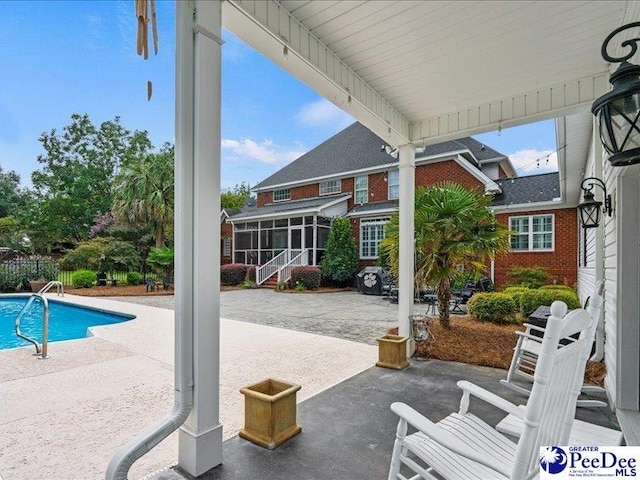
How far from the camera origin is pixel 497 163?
52.2 ft

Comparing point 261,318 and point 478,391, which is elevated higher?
point 478,391

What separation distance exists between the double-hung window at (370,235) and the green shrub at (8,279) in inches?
558

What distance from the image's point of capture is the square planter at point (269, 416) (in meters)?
2.69

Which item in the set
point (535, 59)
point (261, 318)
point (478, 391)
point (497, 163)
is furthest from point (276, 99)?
point (478, 391)

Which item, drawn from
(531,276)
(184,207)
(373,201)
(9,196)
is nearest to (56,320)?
(184,207)

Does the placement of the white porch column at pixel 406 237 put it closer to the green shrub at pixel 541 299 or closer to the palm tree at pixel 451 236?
the palm tree at pixel 451 236

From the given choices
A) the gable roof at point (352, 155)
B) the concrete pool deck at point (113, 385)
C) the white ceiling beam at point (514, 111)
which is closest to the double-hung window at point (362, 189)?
the gable roof at point (352, 155)

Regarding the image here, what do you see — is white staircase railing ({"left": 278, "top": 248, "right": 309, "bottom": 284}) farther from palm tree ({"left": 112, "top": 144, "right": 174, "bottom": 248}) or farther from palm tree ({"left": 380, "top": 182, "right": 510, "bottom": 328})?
palm tree ({"left": 380, "top": 182, "right": 510, "bottom": 328})

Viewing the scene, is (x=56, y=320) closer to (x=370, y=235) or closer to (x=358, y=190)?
(x=370, y=235)

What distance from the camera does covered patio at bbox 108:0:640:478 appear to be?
2.37 metres

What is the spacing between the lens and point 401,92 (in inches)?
167

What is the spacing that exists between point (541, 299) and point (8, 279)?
17.7 m

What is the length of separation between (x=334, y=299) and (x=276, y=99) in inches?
959

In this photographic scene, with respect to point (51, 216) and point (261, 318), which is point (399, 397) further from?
point (51, 216)
